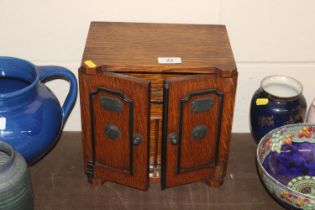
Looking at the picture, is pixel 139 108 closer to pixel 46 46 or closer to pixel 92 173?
pixel 92 173

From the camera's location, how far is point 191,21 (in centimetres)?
123

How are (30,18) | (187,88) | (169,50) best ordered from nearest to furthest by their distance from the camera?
1. (187,88)
2. (169,50)
3. (30,18)

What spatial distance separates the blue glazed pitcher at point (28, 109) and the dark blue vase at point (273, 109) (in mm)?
417

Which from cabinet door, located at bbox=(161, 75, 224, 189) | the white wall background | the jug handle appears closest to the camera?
cabinet door, located at bbox=(161, 75, 224, 189)

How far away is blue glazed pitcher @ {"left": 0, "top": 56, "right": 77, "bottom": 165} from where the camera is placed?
1.00 metres

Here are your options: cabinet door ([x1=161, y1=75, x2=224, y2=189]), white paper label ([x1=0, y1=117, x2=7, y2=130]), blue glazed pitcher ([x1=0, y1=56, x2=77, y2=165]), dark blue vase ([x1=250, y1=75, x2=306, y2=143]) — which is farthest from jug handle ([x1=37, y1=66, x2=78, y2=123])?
dark blue vase ([x1=250, y1=75, x2=306, y2=143])

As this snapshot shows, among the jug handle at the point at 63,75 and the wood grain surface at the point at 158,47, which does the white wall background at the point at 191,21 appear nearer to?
the wood grain surface at the point at 158,47

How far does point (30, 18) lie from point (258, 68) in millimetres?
571

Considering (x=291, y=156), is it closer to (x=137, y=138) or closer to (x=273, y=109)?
(x=273, y=109)

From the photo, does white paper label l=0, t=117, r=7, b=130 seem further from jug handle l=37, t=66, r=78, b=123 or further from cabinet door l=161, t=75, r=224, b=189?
cabinet door l=161, t=75, r=224, b=189

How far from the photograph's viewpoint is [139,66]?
3.29ft

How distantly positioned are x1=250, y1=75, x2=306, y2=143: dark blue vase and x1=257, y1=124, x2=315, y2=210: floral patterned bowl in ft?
0.10

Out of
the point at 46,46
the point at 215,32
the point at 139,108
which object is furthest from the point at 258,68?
the point at 46,46

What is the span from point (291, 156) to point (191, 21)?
1.29 feet
